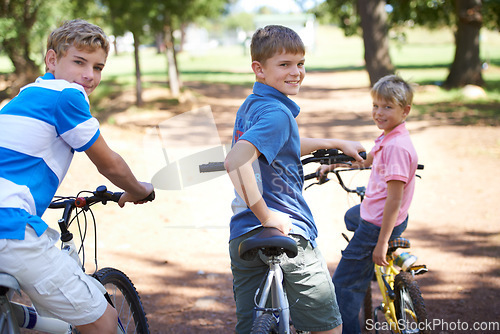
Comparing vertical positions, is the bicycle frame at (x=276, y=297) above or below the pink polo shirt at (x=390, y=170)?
below

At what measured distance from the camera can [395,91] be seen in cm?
315

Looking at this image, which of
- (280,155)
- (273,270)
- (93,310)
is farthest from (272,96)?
(93,310)

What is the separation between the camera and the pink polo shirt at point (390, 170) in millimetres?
2984

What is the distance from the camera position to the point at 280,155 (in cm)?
240

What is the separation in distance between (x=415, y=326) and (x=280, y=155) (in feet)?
4.89

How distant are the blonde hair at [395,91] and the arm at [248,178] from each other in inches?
50.5

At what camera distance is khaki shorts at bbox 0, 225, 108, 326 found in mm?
2030

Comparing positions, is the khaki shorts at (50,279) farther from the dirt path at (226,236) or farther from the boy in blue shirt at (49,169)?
the dirt path at (226,236)

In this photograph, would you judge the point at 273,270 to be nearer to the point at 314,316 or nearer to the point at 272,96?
the point at 314,316

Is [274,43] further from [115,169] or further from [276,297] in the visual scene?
[276,297]

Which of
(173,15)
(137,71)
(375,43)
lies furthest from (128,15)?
(375,43)

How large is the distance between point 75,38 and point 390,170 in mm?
1828

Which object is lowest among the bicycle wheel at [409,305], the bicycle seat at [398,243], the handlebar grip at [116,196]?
the bicycle wheel at [409,305]

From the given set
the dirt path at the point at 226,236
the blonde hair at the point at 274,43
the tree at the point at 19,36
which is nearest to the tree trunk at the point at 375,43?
the dirt path at the point at 226,236
